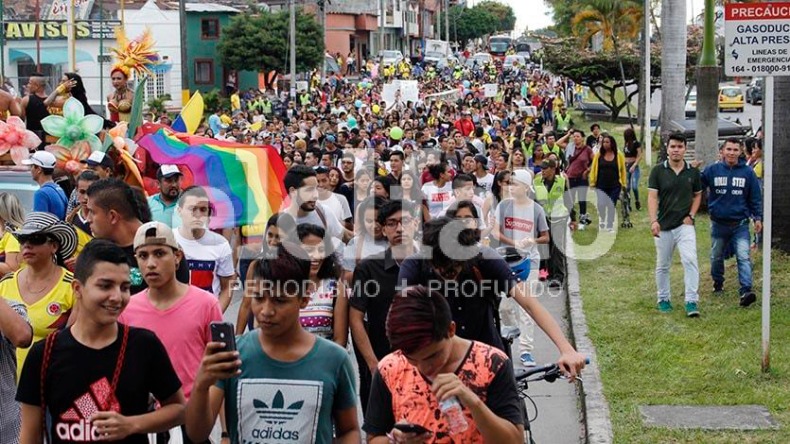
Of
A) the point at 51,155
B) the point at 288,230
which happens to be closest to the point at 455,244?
the point at 288,230

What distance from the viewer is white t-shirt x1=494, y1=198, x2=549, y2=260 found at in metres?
12.0

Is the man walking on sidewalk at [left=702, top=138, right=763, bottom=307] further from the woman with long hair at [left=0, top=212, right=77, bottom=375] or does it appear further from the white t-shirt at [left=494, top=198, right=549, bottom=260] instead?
the woman with long hair at [left=0, top=212, right=77, bottom=375]

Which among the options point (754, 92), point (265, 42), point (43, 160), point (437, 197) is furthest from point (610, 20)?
point (43, 160)

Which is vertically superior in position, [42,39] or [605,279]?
[42,39]

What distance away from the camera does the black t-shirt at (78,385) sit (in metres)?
4.73

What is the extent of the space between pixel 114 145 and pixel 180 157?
1.66 m

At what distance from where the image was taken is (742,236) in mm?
12531

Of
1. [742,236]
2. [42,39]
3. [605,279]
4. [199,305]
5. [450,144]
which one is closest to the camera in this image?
[199,305]

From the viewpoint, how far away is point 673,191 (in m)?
12.2

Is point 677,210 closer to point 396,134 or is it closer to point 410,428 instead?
point 410,428

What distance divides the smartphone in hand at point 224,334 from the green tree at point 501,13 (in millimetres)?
149238

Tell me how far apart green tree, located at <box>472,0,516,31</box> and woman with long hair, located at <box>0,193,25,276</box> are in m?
145

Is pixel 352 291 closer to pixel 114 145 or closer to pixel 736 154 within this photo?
pixel 114 145

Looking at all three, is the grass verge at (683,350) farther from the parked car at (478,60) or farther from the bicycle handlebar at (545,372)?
the parked car at (478,60)
